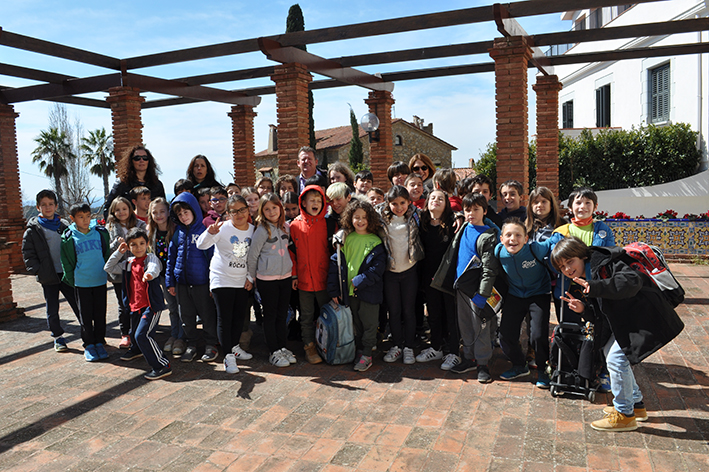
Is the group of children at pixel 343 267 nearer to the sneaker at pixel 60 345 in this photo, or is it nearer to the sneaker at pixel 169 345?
the sneaker at pixel 169 345

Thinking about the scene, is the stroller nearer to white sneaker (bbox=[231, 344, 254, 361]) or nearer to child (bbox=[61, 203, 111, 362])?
white sneaker (bbox=[231, 344, 254, 361])

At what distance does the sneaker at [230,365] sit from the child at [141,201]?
190 centimetres

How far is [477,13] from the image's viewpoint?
279 inches

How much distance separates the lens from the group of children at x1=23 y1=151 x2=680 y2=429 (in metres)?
4.15

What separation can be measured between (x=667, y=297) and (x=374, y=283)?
2249 millimetres

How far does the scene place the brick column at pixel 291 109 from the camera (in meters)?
8.45

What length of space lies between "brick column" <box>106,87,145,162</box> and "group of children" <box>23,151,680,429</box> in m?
4.95

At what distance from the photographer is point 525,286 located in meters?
4.04

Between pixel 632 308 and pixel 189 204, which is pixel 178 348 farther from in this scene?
pixel 632 308

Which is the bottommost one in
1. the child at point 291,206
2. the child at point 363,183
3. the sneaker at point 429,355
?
the sneaker at point 429,355

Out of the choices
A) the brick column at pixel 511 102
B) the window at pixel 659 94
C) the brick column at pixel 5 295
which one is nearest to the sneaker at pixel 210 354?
the brick column at pixel 5 295

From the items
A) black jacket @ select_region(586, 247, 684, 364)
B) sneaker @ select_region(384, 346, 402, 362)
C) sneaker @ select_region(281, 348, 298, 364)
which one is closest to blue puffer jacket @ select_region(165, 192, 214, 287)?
sneaker @ select_region(281, 348, 298, 364)

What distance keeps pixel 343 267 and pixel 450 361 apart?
1.28 meters

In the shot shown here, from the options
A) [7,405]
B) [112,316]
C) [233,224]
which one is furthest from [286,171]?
[7,405]
